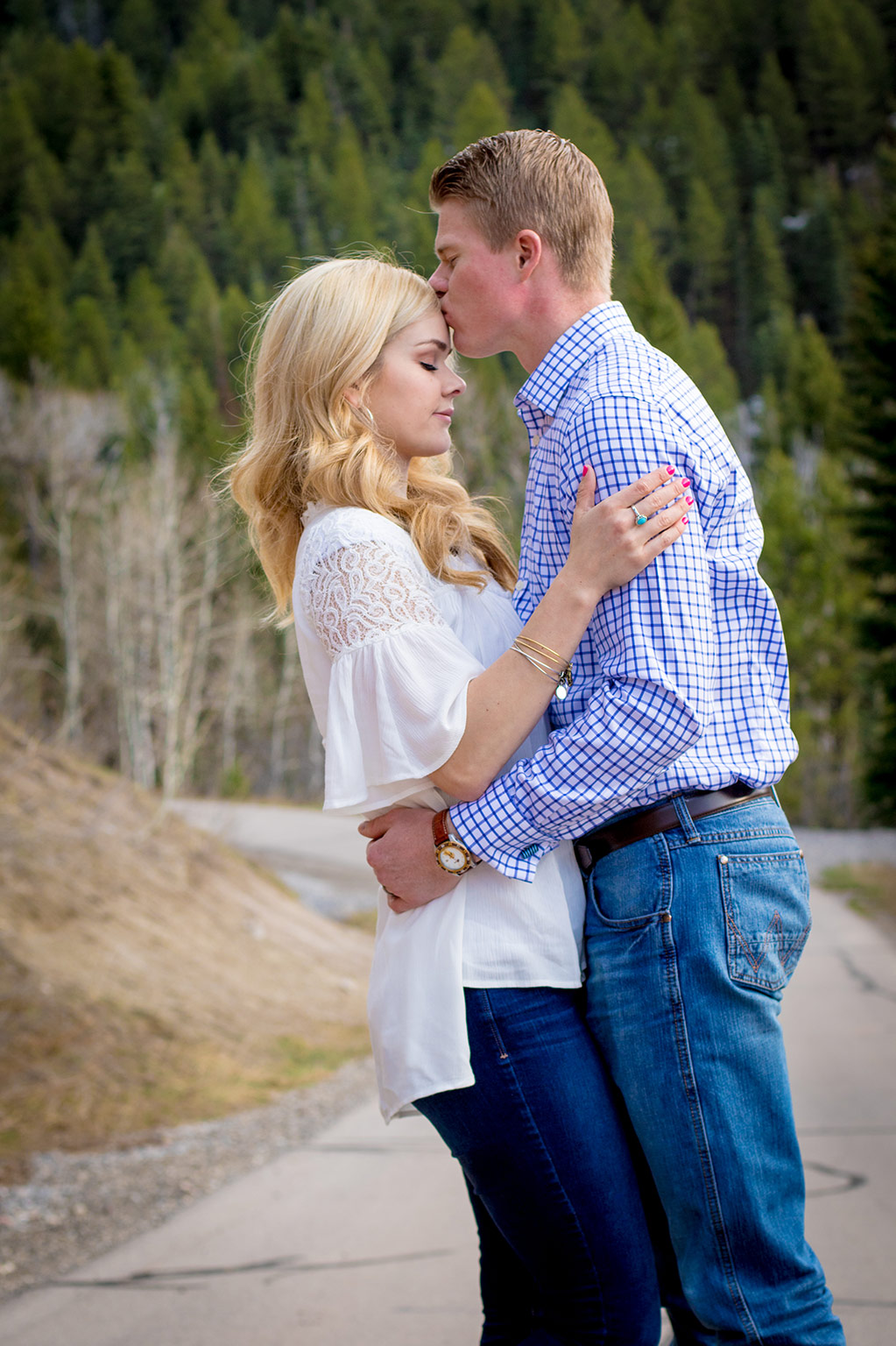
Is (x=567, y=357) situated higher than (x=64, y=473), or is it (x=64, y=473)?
(x=64, y=473)

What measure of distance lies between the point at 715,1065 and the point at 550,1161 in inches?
10.6

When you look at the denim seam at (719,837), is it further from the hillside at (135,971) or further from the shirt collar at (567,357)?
the hillside at (135,971)

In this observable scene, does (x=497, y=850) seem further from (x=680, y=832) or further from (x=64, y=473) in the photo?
(x=64, y=473)

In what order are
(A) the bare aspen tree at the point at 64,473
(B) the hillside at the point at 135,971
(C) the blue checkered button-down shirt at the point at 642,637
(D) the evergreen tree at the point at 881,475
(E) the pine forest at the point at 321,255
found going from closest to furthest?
(C) the blue checkered button-down shirt at the point at 642,637 → (B) the hillside at the point at 135,971 → (D) the evergreen tree at the point at 881,475 → (E) the pine forest at the point at 321,255 → (A) the bare aspen tree at the point at 64,473

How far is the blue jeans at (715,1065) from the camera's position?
1.59 m

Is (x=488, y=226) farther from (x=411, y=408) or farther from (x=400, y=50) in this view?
(x=400, y=50)

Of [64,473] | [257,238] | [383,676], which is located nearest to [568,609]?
[383,676]

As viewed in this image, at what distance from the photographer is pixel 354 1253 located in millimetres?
4430

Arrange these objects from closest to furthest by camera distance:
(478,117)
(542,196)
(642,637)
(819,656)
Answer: (642,637) < (542,196) < (819,656) < (478,117)

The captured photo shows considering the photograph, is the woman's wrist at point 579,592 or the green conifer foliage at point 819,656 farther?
the green conifer foliage at point 819,656

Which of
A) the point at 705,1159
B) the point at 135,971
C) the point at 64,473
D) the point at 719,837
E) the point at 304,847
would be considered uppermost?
the point at 64,473

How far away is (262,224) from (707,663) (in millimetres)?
59021

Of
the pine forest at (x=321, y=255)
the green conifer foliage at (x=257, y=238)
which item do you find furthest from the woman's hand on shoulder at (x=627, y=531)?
the green conifer foliage at (x=257, y=238)

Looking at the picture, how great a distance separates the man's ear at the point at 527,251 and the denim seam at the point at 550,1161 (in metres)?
1.11
